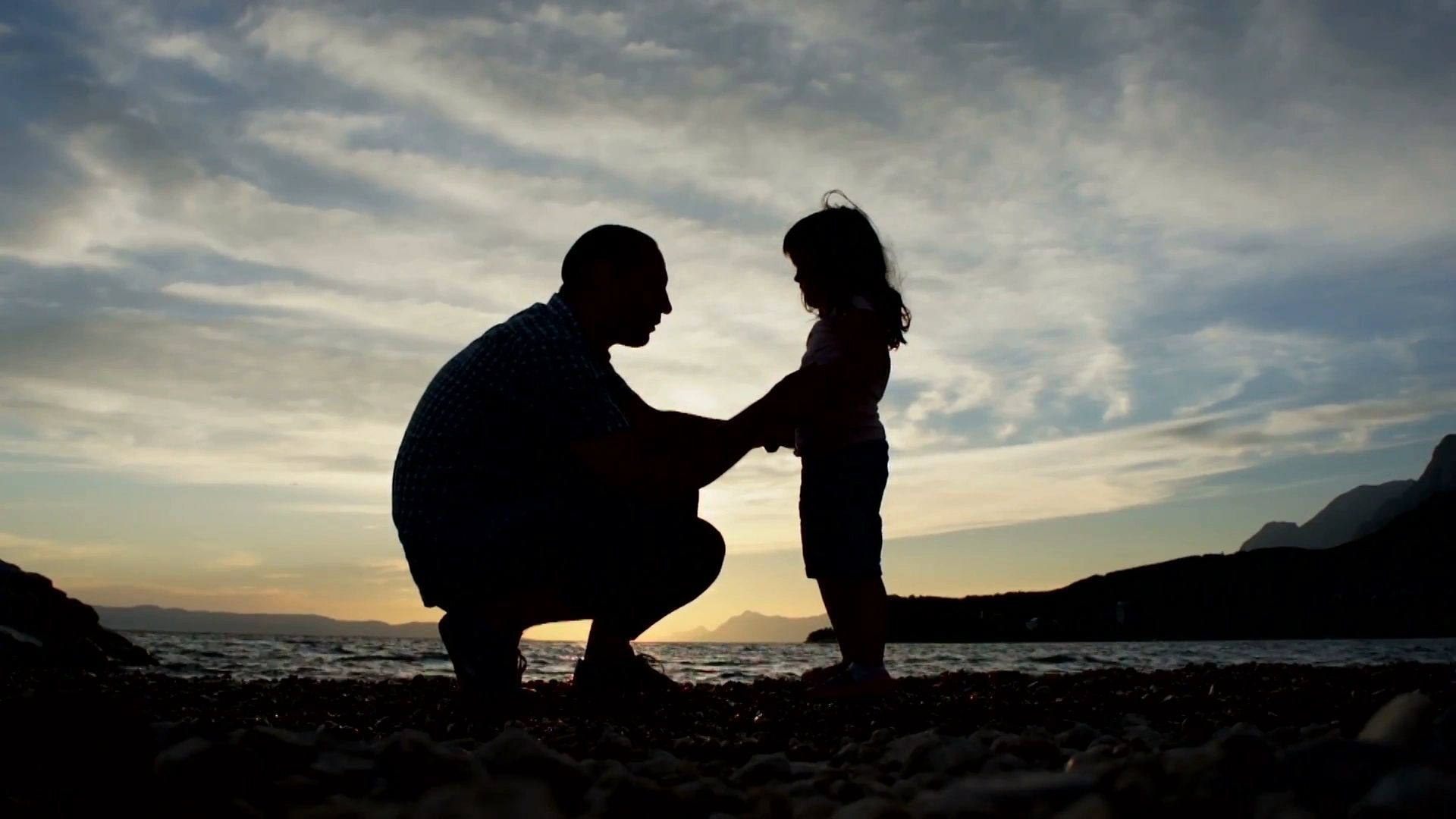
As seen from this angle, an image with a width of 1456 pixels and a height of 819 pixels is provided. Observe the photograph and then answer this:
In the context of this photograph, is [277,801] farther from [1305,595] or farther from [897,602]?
[1305,595]

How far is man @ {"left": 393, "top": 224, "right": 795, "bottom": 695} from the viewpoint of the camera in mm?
4328

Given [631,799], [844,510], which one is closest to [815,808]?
[631,799]

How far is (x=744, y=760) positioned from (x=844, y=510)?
2.20 m

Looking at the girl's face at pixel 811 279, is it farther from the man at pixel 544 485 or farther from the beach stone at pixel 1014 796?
the beach stone at pixel 1014 796

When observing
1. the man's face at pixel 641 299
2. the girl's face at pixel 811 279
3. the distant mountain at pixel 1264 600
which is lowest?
the distant mountain at pixel 1264 600

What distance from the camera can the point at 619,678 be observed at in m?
5.13

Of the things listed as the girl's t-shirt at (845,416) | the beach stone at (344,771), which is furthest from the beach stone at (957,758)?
the girl's t-shirt at (845,416)

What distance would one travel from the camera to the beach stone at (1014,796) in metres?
1.69

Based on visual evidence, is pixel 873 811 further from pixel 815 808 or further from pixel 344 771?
pixel 344 771

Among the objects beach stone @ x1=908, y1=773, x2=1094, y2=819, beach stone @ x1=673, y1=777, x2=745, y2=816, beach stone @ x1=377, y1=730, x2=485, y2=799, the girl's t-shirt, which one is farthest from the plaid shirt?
beach stone @ x1=908, y1=773, x2=1094, y2=819

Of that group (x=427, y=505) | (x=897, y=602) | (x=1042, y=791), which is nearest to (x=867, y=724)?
(x=427, y=505)

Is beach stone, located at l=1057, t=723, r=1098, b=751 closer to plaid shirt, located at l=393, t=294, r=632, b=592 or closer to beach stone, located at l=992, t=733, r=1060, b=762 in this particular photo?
beach stone, located at l=992, t=733, r=1060, b=762

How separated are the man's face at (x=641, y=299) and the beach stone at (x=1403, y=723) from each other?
3.46 meters

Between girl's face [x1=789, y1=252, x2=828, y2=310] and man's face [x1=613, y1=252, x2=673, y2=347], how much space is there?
1.39 metres
